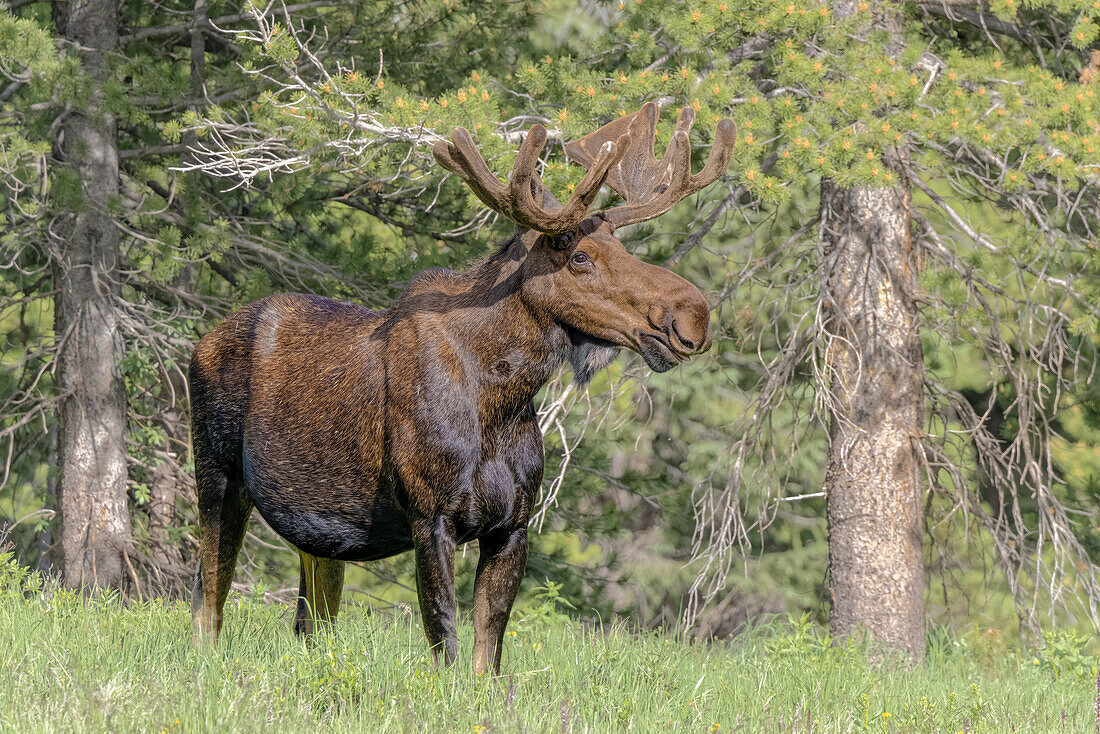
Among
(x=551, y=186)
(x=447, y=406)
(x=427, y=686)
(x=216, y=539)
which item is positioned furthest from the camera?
(x=551, y=186)

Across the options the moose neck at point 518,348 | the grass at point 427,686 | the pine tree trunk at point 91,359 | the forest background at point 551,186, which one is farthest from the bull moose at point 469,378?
the pine tree trunk at point 91,359

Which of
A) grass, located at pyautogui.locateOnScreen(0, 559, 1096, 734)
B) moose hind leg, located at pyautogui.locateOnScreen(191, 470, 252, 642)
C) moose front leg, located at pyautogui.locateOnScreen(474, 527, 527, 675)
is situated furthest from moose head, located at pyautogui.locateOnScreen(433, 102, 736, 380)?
moose hind leg, located at pyautogui.locateOnScreen(191, 470, 252, 642)

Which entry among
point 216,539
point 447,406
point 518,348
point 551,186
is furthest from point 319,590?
point 551,186

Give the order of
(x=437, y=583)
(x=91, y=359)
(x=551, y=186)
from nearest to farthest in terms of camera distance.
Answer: (x=437, y=583), (x=551, y=186), (x=91, y=359)

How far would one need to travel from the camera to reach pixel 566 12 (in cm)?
1362

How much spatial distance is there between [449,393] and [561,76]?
12.2 ft

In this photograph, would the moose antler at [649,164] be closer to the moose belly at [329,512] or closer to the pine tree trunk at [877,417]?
the moose belly at [329,512]

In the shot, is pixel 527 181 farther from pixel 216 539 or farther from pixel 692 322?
pixel 216 539

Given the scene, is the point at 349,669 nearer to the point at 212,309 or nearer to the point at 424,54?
the point at 212,309

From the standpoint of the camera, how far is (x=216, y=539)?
5.42 meters

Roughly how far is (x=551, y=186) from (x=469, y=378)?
8.47 ft

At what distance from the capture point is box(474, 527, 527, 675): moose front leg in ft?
14.8

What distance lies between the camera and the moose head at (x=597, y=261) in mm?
4195

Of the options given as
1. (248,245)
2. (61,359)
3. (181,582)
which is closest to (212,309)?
(248,245)
